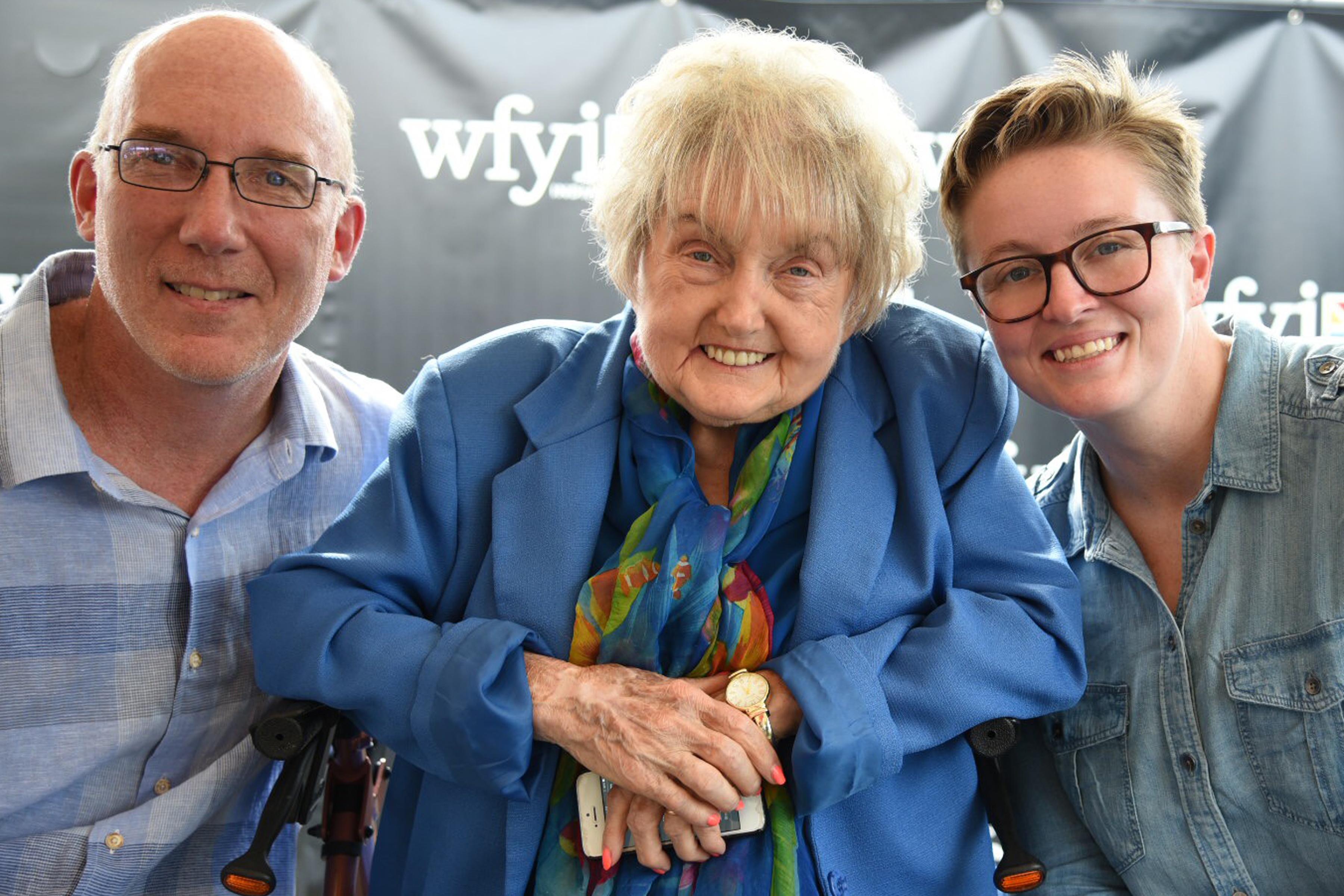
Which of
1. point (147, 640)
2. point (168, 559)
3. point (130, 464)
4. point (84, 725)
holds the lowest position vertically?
point (84, 725)

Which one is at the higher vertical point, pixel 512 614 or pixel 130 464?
pixel 130 464

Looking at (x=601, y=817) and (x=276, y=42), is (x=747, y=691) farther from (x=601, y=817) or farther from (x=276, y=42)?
(x=276, y=42)

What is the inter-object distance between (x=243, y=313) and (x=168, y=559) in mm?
423

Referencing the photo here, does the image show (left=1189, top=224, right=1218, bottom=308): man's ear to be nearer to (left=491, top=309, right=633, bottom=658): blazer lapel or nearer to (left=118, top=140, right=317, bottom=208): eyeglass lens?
(left=491, top=309, right=633, bottom=658): blazer lapel

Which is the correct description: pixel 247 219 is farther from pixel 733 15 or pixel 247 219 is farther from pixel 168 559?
pixel 733 15

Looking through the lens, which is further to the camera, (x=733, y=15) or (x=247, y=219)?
(x=733, y=15)

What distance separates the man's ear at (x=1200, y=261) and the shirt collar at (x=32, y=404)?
173 centimetres

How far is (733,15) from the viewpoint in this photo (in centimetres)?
289

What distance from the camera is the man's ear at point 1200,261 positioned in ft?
5.49

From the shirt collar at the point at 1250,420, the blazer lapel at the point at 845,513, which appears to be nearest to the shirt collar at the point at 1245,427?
the shirt collar at the point at 1250,420

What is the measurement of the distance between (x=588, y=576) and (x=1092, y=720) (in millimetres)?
843

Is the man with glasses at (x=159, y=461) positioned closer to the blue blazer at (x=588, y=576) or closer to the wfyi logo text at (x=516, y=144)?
the blue blazer at (x=588, y=576)

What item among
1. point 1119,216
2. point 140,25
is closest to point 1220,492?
point 1119,216

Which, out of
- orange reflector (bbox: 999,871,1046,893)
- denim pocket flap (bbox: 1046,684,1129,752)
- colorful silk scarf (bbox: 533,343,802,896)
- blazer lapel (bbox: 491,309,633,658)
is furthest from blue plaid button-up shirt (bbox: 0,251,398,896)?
denim pocket flap (bbox: 1046,684,1129,752)
